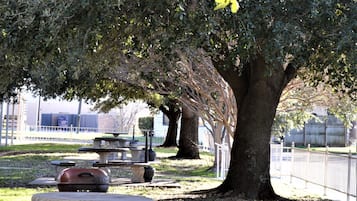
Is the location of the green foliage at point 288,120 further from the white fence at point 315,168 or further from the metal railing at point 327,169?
the metal railing at point 327,169

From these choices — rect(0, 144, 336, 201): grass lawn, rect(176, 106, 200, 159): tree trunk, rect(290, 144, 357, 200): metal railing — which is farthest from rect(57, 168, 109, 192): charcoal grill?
rect(176, 106, 200, 159): tree trunk

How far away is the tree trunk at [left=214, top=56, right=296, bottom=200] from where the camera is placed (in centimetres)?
1397

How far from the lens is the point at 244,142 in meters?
14.2

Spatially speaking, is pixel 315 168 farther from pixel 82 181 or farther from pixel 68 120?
pixel 68 120

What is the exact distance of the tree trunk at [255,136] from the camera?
45.8 feet

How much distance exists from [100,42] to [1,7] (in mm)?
1677

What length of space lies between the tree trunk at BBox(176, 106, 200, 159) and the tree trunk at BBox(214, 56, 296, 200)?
54.6ft

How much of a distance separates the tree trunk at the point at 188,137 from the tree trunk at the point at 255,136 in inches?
655

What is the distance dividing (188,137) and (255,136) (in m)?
18.4

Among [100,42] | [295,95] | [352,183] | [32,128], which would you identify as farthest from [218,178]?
[32,128]

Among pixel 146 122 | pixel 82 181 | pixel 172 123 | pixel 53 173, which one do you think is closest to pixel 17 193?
pixel 82 181

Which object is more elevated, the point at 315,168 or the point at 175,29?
the point at 175,29

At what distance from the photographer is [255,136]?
1413cm

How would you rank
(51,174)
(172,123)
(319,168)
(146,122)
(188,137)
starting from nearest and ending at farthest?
(319,168)
(51,174)
(188,137)
(172,123)
(146,122)
